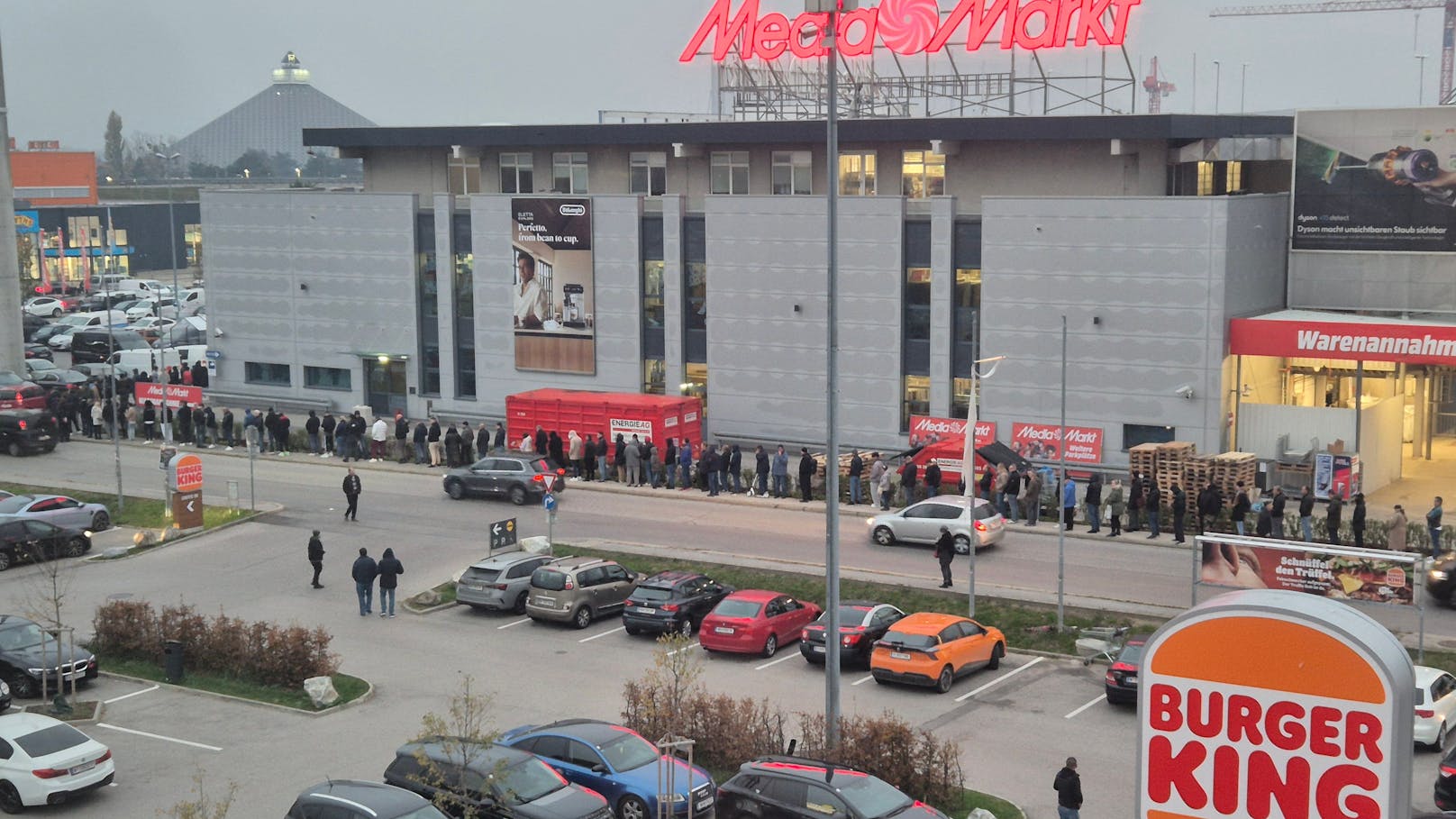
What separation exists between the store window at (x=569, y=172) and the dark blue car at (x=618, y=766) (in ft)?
111

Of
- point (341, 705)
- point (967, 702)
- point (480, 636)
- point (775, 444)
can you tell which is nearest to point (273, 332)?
point (775, 444)

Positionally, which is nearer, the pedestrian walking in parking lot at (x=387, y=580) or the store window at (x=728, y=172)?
the pedestrian walking in parking lot at (x=387, y=580)

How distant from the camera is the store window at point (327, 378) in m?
57.4

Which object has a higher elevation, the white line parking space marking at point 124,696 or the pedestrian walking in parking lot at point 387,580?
the pedestrian walking in parking lot at point 387,580

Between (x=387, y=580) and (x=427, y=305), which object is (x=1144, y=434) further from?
(x=427, y=305)

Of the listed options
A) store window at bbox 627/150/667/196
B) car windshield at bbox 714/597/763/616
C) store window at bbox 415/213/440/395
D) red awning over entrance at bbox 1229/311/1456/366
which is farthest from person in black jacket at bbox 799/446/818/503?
store window at bbox 415/213/440/395

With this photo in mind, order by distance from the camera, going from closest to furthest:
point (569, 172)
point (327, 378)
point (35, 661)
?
point (35, 661)
point (569, 172)
point (327, 378)

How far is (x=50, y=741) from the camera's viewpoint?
2139 centimetres

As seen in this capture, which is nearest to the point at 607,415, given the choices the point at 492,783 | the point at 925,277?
the point at 925,277

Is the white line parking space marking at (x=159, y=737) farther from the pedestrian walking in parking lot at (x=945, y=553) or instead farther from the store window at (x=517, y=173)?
the store window at (x=517, y=173)

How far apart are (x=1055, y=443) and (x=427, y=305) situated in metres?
23.6

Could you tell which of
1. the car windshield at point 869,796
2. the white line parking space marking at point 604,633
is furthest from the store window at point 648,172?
the car windshield at point 869,796

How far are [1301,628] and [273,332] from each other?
55948mm

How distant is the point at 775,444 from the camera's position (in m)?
48.7
